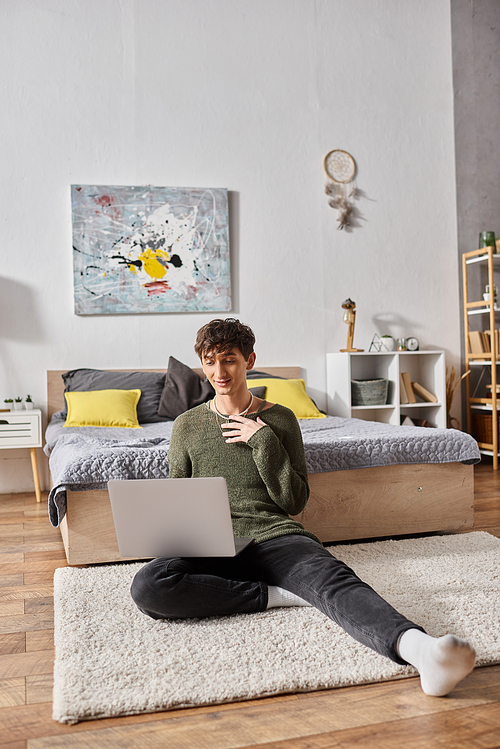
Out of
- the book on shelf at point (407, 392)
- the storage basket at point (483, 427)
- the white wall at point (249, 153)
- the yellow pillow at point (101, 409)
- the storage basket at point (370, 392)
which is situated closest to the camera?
the yellow pillow at point (101, 409)

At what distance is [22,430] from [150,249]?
53.5 inches

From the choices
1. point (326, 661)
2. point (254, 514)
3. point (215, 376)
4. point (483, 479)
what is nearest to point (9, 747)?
point (326, 661)

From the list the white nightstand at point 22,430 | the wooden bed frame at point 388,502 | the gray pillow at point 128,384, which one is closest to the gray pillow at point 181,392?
the gray pillow at point 128,384

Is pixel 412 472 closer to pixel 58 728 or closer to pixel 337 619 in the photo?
pixel 337 619

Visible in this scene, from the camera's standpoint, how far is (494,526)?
2787mm

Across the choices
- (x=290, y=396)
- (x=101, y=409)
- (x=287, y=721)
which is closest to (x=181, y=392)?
(x=101, y=409)

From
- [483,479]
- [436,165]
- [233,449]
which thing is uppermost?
[436,165]

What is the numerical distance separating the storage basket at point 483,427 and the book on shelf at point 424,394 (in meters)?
0.45

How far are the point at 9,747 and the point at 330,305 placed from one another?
141 inches

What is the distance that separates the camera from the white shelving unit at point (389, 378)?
4.21 m

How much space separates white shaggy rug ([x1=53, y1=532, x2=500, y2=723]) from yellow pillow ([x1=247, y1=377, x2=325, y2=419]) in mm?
1618

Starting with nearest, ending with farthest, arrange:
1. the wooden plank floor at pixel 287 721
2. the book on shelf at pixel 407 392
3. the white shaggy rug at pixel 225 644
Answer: the wooden plank floor at pixel 287 721 → the white shaggy rug at pixel 225 644 → the book on shelf at pixel 407 392

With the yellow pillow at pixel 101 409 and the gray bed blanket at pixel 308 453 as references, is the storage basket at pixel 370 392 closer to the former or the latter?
the gray bed blanket at pixel 308 453

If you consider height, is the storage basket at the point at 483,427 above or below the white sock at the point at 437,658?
above
